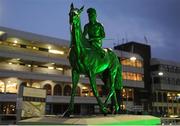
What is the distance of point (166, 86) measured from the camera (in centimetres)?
7331

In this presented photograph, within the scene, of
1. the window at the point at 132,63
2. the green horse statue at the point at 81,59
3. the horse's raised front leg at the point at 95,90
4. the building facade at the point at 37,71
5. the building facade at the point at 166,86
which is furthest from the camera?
the building facade at the point at 166,86

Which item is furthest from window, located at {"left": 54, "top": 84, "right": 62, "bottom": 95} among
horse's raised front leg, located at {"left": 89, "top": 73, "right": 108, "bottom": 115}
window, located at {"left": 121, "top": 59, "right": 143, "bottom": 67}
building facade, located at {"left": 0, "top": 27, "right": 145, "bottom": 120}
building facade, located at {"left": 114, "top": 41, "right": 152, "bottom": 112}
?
horse's raised front leg, located at {"left": 89, "top": 73, "right": 108, "bottom": 115}

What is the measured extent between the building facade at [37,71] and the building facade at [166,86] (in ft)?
62.7

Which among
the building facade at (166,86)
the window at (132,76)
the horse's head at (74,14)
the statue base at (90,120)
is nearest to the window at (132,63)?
the window at (132,76)

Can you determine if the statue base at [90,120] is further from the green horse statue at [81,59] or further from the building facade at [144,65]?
the building facade at [144,65]

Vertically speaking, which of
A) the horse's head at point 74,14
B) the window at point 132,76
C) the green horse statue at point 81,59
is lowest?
the green horse statue at point 81,59

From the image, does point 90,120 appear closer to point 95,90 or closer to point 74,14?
point 95,90

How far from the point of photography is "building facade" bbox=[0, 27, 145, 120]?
4703 cm

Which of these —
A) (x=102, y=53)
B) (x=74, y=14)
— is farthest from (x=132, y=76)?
(x=74, y=14)

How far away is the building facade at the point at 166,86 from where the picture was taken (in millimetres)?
72375

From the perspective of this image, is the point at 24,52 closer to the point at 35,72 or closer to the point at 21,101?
the point at 35,72

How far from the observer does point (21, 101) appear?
746 inches

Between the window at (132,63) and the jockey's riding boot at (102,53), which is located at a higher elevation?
the window at (132,63)

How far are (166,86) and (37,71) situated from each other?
3461 centimetres
